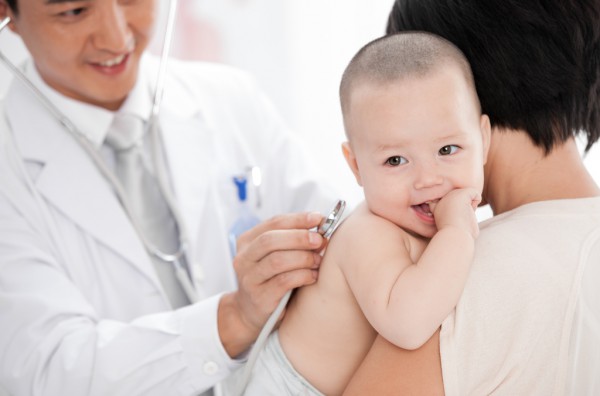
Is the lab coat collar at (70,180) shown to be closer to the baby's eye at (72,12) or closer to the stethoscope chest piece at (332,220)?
the baby's eye at (72,12)

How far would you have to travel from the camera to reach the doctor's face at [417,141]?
91 centimetres

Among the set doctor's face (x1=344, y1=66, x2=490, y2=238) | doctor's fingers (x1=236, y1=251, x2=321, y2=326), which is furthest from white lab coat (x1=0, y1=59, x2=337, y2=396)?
doctor's face (x1=344, y1=66, x2=490, y2=238)

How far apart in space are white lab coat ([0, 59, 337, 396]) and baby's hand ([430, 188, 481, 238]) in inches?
18.9

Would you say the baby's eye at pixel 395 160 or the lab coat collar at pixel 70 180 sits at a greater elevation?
the baby's eye at pixel 395 160

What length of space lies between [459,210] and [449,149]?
0.30 feet

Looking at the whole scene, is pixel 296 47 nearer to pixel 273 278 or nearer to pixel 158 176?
pixel 158 176

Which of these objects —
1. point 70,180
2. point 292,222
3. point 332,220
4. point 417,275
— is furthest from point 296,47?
point 417,275

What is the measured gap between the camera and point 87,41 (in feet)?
4.75

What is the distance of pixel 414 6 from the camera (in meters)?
1.00

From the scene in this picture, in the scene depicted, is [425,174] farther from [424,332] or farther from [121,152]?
[121,152]

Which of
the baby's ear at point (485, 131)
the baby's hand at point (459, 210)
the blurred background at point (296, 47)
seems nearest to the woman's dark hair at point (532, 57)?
the baby's ear at point (485, 131)

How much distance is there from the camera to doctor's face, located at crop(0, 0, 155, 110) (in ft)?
4.62

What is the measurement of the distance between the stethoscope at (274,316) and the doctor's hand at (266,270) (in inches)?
0.9

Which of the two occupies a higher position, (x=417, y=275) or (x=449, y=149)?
(x=449, y=149)
